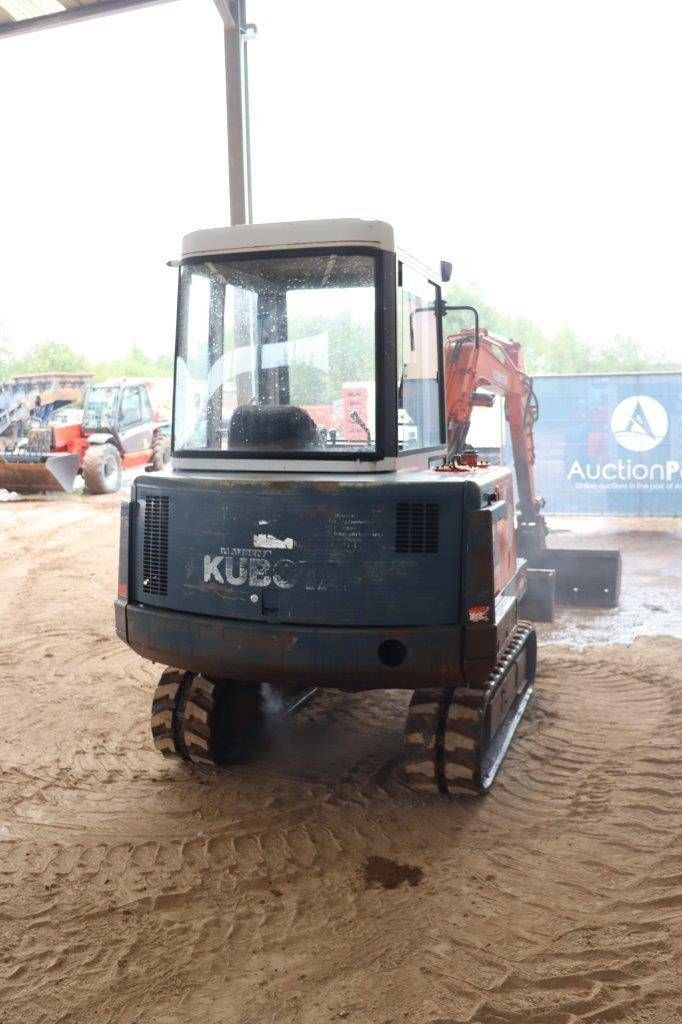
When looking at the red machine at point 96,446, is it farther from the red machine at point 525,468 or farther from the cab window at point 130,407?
the red machine at point 525,468

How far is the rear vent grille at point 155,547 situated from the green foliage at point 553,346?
34.2 m

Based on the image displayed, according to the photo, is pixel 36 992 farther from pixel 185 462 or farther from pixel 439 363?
pixel 439 363

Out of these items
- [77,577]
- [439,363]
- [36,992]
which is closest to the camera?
[36,992]

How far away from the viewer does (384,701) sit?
232 inches

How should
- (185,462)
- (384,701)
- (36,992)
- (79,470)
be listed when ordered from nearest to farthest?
(36,992), (185,462), (384,701), (79,470)

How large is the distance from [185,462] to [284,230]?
47.7 inches

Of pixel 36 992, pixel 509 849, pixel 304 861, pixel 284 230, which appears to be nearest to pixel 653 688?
pixel 509 849

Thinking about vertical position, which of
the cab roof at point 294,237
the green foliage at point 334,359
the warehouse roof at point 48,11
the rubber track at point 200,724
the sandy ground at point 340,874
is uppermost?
the warehouse roof at point 48,11

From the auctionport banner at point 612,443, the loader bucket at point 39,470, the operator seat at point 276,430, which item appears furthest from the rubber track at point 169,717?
the loader bucket at point 39,470

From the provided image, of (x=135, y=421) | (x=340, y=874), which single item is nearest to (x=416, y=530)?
(x=340, y=874)

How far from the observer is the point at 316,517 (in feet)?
13.3

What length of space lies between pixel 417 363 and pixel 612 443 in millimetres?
8238

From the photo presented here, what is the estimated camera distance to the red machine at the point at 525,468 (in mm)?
6875

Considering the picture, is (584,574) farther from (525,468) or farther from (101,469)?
(101,469)
